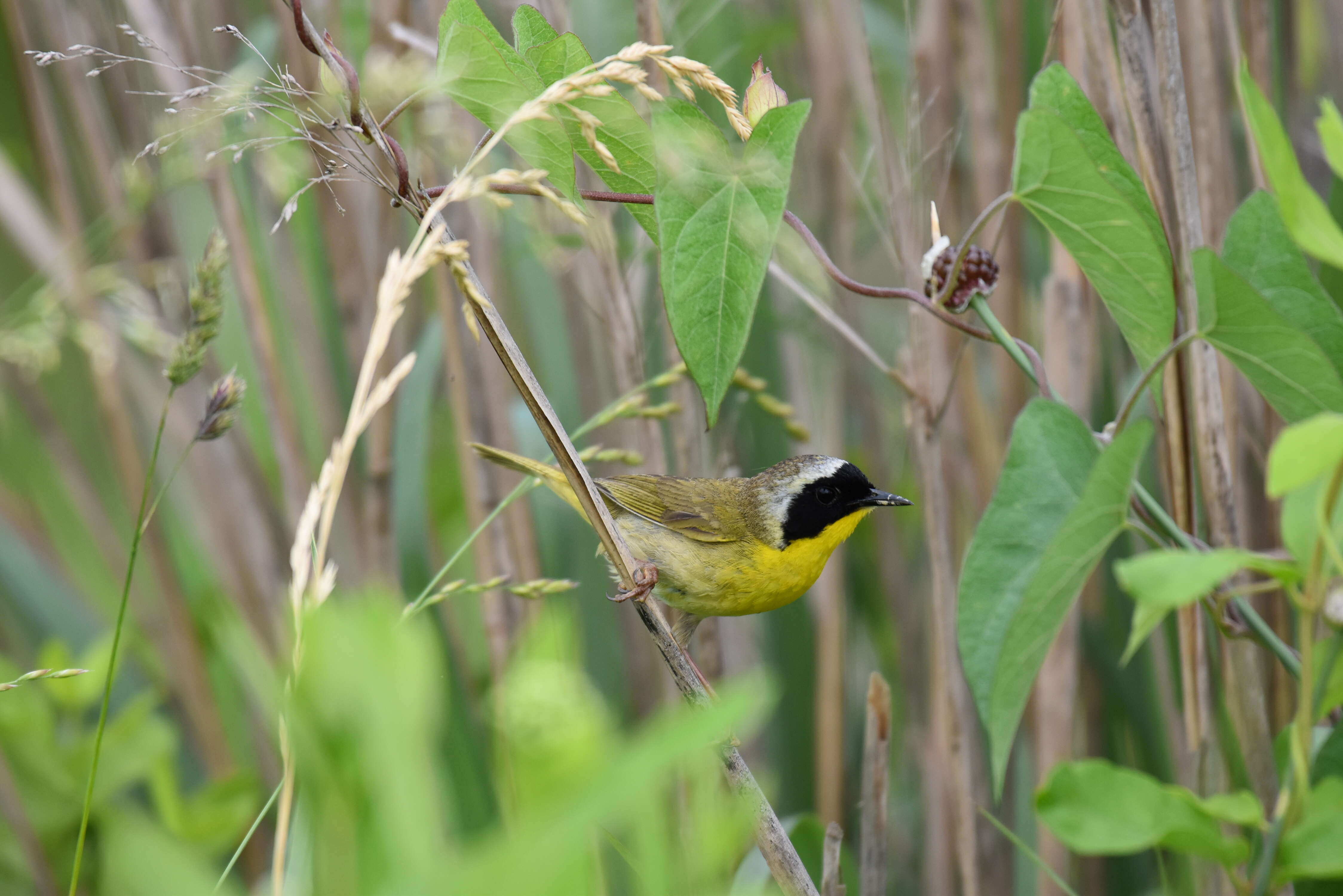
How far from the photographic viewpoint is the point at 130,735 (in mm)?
1303

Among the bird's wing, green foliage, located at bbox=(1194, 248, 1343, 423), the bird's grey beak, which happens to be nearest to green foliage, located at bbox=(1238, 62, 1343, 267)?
green foliage, located at bbox=(1194, 248, 1343, 423)

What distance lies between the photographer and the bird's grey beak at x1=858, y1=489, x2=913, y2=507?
5.07 feet

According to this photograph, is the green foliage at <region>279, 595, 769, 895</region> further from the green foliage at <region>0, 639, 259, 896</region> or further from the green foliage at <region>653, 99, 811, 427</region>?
the green foliage at <region>0, 639, 259, 896</region>

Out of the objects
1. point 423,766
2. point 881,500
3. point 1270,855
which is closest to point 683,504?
point 881,500

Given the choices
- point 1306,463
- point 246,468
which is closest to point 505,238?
point 246,468

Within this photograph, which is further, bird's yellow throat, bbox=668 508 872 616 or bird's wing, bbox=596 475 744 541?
bird's wing, bbox=596 475 744 541

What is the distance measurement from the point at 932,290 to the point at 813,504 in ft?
3.10

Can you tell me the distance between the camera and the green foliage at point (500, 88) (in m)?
0.63

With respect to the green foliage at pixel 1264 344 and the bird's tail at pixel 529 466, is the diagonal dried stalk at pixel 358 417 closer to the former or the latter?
the green foliage at pixel 1264 344

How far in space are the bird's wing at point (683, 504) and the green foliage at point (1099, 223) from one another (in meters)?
1.06

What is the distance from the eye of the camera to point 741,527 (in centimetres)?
169

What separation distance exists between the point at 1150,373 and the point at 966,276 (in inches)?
8.2

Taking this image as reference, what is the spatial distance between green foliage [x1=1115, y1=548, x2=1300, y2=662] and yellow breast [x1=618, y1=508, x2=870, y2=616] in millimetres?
1138

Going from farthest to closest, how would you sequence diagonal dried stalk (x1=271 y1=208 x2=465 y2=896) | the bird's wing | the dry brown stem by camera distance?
the bird's wing, the dry brown stem, diagonal dried stalk (x1=271 y1=208 x2=465 y2=896)
